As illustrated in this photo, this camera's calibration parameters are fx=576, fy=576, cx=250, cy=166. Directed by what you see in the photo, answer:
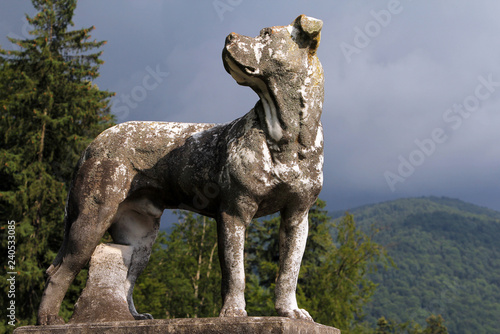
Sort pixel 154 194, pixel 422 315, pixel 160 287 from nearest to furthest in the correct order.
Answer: pixel 154 194
pixel 160 287
pixel 422 315

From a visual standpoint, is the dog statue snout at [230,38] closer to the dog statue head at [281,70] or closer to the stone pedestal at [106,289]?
the dog statue head at [281,70]

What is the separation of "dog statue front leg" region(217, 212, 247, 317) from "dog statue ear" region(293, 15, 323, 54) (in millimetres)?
1768

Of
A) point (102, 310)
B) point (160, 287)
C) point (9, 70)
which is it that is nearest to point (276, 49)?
point (102, 310)

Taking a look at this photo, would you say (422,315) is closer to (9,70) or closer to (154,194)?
(9,70)

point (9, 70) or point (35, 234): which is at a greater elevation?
point (9, 70)

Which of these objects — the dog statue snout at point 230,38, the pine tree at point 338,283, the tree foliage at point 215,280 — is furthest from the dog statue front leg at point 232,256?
the tree foliage at point 215,280

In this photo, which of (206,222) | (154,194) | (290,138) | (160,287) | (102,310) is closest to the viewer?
(290,138)

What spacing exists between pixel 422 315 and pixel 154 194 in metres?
82.4

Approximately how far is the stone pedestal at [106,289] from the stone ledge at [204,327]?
0.43m

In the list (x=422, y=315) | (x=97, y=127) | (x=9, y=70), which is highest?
(x=9, y=70)

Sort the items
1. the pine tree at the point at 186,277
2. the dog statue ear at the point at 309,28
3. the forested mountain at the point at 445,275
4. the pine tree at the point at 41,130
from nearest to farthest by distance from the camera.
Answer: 1. the dog statue ear at the point at 309,28
2. the pine tree at the point at 41,130
3. the pine tree at the point at 186,277
4. the forested mountain at the point at 445,275

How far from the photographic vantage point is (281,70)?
5.25 meters

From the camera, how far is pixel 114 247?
6.27 meters

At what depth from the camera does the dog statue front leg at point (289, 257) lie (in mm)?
5383
